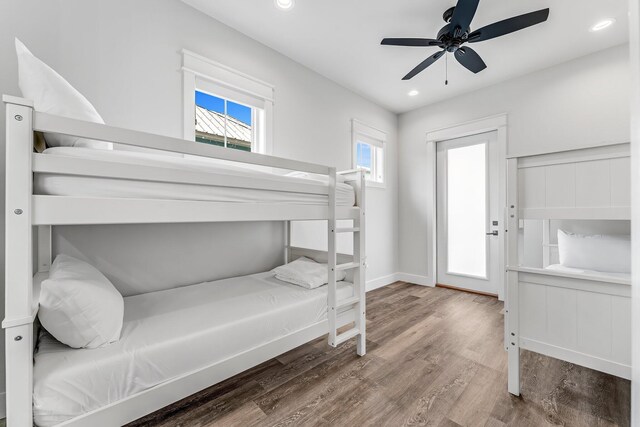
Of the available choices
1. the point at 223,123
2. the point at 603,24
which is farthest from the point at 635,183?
the point at 603,24

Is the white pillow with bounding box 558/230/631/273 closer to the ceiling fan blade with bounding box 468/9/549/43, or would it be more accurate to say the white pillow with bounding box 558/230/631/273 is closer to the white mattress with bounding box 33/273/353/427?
the ceiling fan blade with bounding box 468/9/549/43

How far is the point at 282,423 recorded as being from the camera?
1.43 m

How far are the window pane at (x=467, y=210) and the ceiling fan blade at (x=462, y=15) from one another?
204 cm

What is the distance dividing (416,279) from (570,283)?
270 centimetres

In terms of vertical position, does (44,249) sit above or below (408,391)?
above

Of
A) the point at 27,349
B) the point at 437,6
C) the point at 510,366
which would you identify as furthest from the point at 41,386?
the point at 437,6

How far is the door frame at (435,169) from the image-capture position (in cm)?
338

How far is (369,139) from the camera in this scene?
3941 mm

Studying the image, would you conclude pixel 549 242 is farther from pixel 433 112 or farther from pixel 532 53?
pixel 433 112

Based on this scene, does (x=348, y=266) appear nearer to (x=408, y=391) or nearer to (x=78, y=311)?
(x=408, y=391)

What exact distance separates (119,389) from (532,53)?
13.6 ft

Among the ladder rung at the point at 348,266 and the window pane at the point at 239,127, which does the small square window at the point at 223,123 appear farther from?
the ladder rung at the point at 348,266

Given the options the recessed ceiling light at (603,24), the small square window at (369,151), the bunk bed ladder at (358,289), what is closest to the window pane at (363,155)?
the small square window at (369,151)

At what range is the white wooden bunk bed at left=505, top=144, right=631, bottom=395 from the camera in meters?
1.38
